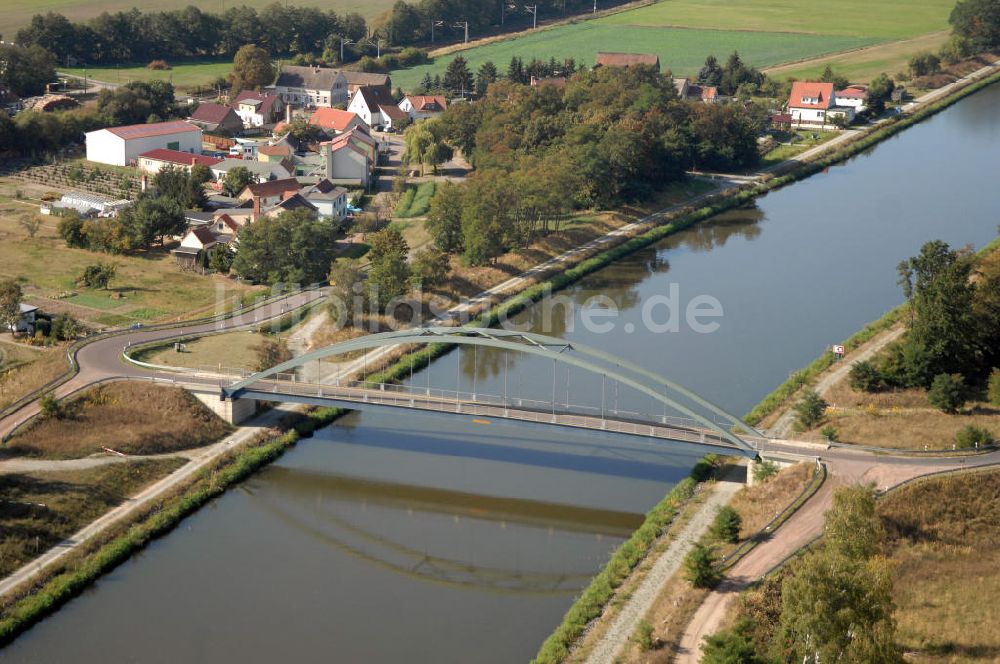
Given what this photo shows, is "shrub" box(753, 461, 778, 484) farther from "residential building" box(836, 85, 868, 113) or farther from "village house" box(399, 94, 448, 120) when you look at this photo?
"residential building" box(836, 85, 868, 113)

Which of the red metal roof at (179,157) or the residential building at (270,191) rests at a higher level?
the red metal roof at (179,157)

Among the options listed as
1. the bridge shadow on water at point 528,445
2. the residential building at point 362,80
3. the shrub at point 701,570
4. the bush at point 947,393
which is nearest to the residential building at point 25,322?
the bridge shadow on water at point 528,445

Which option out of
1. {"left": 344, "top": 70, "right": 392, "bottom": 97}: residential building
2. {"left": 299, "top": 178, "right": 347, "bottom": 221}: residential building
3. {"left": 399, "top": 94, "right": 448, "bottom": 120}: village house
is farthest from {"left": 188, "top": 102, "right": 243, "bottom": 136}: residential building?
{"left": 299, "top": 178, "right": 347, "bottom": 221}: residential building

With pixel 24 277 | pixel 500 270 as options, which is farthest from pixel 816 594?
pixel 24 277

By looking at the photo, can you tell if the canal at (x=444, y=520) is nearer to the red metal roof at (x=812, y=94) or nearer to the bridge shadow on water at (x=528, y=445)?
the bridge shadow on water at (x=528, y=445)

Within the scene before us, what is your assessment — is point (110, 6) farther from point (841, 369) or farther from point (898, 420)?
point (898, 420)

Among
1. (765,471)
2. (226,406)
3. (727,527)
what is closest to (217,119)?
(226,406)
